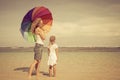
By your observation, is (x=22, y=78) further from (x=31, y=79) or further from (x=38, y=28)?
(x=38, y=28)

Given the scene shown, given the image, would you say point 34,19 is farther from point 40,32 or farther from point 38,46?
point 38,46

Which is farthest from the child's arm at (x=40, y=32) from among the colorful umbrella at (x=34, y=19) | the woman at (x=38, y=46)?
the colorful umbrella at (x=34, y=19)

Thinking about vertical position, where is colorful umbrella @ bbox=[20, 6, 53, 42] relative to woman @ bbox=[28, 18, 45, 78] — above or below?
above

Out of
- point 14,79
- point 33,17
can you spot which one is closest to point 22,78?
point 14,79

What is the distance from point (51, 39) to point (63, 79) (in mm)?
1105

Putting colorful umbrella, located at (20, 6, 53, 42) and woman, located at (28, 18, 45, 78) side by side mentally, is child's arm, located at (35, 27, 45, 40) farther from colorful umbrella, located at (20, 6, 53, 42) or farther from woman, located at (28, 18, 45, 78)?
colorful umbrella, located at (20, 6, 53, 42)

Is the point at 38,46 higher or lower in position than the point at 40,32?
lower

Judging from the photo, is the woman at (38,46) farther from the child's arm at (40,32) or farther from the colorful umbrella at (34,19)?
the colorful umbrella at (34,19)

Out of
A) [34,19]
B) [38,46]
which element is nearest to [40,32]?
[38,46]

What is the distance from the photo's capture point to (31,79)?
775 centimetres

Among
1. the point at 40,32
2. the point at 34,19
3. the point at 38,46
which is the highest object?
the point at 34,19

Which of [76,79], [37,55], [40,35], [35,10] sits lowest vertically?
[76,79]

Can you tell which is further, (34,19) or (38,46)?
(34,19)

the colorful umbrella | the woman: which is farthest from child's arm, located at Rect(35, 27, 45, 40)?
the colorful umbrella
